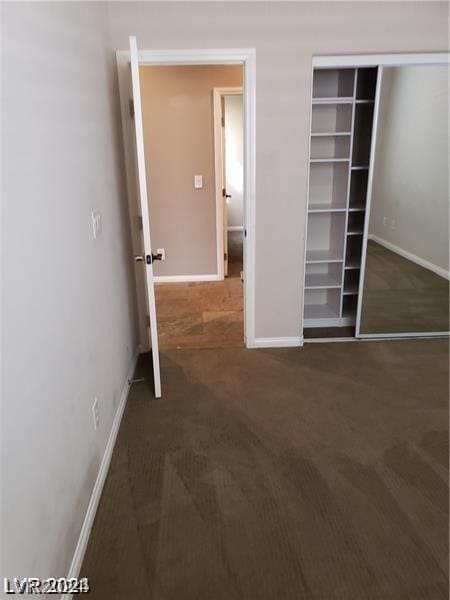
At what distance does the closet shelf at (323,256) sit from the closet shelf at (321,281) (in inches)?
7.6

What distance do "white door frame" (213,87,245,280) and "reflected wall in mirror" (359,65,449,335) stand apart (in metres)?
1.95

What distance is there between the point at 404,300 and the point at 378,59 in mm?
1857

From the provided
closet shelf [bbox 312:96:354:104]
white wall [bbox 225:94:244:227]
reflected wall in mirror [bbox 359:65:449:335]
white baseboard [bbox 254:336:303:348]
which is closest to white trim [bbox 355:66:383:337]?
reflected wall in mirror [bbox 359:65:449:335]

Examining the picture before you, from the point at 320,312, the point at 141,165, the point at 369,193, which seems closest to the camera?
the point at 141,165

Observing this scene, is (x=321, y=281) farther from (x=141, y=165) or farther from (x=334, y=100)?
(x=141, y=165)

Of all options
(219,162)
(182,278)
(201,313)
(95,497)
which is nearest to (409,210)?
(201,313)

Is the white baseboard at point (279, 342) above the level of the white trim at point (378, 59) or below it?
below

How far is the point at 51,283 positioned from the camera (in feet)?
4.81

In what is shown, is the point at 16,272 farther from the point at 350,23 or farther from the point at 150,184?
the point at 150,184

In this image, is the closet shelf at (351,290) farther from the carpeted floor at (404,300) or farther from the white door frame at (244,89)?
the white door frame at (244,89)

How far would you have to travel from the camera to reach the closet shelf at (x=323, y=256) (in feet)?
11.5

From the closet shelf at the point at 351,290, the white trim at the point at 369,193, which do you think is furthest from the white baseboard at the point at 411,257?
the closet shelf at the point at 351,290

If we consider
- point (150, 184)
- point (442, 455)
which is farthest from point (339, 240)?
point (150, 184)

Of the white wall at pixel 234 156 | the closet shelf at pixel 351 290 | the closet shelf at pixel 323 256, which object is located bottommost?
the closet shelf at pixel 351 290
